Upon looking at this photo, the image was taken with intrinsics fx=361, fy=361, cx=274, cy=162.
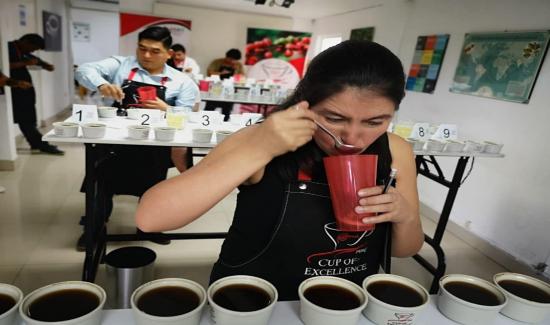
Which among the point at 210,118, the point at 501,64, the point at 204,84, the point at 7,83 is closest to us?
the point at 210,118

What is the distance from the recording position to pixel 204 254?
8.67 feet

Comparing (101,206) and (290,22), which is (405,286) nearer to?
(101,206)

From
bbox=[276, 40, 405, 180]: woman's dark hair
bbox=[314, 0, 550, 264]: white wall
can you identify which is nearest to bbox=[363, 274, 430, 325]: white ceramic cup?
bbox=[276, 40, 405, 180]: woman's dark hair

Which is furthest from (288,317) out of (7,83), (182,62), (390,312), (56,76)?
(56,76)

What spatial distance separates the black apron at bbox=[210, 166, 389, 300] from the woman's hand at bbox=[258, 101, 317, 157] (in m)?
0.22

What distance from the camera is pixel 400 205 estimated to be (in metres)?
0.83

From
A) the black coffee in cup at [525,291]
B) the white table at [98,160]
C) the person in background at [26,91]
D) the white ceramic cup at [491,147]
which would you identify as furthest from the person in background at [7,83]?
the white ceramic cup at [491,147]

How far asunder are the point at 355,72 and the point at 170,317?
0.61m

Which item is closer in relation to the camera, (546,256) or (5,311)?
(5,311)

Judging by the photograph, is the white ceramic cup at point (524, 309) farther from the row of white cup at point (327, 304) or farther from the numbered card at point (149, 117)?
the numbered card at point (149, 117)

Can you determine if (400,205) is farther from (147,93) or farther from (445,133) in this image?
(147,93)

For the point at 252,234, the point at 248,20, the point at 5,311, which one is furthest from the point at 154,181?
the point at 248,20

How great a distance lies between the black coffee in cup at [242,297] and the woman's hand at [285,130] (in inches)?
10.8

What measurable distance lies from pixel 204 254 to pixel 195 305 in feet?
6.78
